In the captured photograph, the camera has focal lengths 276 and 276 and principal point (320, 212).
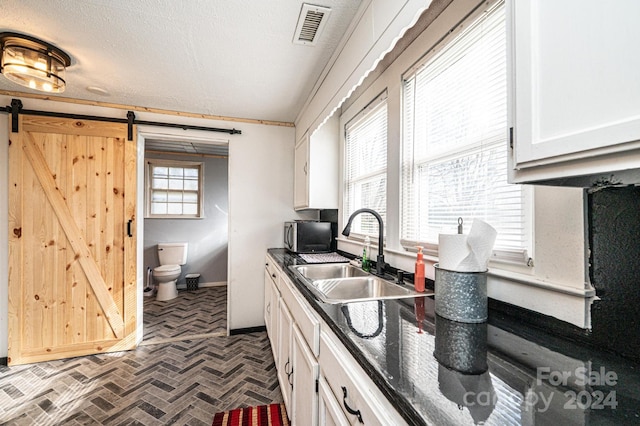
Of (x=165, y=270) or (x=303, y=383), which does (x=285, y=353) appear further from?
(x=165, y=270)

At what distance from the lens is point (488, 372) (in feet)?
2.10

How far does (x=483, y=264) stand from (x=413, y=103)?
1067mm

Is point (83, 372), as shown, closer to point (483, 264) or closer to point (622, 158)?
point (483, 264)

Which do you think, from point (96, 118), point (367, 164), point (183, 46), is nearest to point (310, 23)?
point (183, 46)

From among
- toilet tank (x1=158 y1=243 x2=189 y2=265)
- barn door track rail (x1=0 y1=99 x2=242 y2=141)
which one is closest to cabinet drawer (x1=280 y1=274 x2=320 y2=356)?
barn door track rail (x1=0 y1=99 x2=242 y2=141)

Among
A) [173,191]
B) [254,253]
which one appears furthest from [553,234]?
[173,191]

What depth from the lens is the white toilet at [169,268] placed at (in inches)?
161

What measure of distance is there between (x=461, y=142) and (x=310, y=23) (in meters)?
1.06

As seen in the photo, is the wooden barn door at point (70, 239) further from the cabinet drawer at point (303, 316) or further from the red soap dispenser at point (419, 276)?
the red soap dispenser at point (419, 276)

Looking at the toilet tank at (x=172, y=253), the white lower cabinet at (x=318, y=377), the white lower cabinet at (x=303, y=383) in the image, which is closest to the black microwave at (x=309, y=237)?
the white lower cabinet at (x=318, y=377)

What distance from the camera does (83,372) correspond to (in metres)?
2.30

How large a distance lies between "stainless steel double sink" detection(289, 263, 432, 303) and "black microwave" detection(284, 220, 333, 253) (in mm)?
584

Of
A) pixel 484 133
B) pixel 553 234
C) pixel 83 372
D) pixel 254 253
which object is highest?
pixel 484 133

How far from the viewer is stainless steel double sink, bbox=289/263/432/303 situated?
132 centimetres
